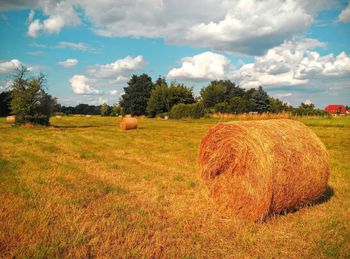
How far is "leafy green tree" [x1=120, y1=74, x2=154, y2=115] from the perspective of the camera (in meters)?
88.4

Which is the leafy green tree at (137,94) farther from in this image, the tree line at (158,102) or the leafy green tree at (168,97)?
the leafy green tree at (168,97)

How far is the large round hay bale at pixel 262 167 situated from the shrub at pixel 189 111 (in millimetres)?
48180

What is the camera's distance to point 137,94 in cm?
8850

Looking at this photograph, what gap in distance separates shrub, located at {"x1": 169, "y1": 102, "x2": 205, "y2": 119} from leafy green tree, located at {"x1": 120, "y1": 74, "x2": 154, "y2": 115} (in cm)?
2701

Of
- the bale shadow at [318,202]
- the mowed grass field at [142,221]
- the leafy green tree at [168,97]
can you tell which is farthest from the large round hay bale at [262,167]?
the leafy green tree at [168,97]

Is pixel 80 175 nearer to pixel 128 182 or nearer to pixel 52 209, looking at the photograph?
pixel 128 182

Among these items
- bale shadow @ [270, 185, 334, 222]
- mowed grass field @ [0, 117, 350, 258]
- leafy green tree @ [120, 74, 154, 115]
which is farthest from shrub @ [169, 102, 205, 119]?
bale shadow @ [270, 185, 334, 222]

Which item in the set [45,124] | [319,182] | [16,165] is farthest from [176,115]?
[319,182]

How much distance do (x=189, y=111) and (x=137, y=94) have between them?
3334 cm

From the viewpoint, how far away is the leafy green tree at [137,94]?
88.4 metres

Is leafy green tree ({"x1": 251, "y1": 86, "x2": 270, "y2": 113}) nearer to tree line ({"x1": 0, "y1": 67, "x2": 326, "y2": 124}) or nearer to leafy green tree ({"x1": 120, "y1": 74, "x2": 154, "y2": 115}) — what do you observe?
tree line ({"x1": 0, "y1": 67, "x2": 326, "y2": 124})

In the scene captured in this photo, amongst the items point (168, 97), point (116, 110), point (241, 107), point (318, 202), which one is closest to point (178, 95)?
point (168, 97)

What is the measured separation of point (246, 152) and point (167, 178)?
3597 mm

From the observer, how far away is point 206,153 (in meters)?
8.79
